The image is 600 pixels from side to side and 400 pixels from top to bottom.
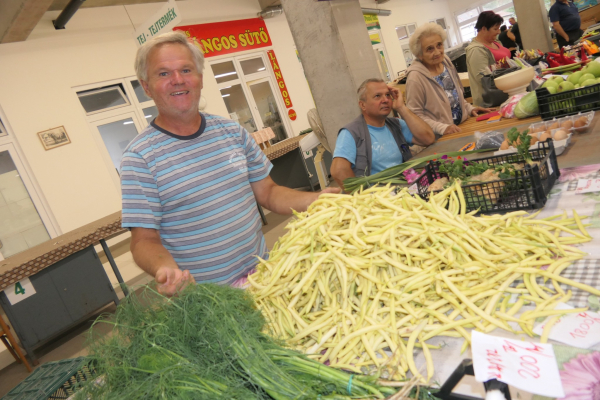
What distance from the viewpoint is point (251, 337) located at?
83 centimetres

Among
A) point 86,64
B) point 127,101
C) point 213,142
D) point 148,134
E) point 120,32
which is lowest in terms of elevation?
point 213,142

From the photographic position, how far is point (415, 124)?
8.86ft

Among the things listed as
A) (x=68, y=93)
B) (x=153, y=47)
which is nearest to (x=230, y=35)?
(x=68, y=93)

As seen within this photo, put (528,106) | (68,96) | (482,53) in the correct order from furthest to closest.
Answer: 1. (68,96)
2. (482,53)
3. (528,106)

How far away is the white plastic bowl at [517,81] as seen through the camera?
280 centimetres

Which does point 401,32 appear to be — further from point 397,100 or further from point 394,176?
point 394,176

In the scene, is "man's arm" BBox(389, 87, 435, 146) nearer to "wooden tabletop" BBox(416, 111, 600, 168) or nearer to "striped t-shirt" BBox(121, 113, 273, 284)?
"wooden tabletop" BBox(416, 111, 600, 168)

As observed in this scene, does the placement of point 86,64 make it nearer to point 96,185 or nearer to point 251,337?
point 96,185

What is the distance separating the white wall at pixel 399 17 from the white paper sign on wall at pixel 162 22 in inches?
429

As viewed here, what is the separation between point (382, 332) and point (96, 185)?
698 centimetres

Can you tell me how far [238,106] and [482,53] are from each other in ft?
23.4

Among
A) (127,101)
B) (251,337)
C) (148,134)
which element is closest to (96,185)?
(127,101)

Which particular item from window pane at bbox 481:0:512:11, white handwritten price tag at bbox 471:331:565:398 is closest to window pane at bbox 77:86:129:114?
white handwritten price tag at bbox 471:331:565:398

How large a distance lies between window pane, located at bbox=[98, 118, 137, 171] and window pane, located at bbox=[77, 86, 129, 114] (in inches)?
12.9
